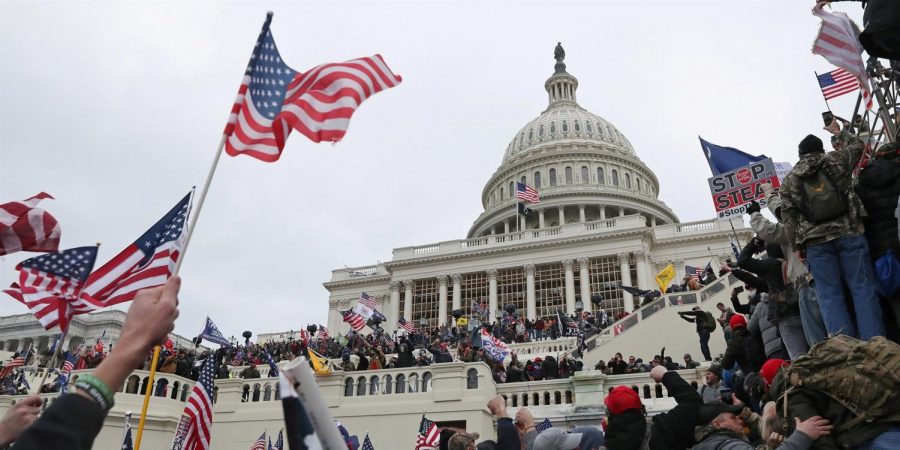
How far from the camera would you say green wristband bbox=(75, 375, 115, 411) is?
2205 mm

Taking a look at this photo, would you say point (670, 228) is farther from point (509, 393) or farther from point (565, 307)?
point (509, 393)

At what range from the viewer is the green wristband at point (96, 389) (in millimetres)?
2205

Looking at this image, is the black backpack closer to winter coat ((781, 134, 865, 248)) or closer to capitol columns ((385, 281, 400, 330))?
winter coat ((781, 134, 865, 248))

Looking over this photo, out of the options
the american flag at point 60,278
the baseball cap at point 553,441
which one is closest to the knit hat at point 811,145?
the baseball cap at point 553,441

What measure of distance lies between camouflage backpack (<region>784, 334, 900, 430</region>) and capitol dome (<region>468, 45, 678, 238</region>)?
64.3 metres

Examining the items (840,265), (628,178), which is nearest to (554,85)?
(628,178)

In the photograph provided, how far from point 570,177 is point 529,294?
3007 centimetres

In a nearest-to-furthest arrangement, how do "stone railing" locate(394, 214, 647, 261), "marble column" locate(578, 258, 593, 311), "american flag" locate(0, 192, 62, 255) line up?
1. "american flag" locate(0, 192, 62, 255)
2. "marble column" locate(578, 258, 593, 311)
3. "stone railing" locate(394, 214, 647, 261)

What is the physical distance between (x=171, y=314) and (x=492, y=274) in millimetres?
54466

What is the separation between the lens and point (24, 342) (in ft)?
266

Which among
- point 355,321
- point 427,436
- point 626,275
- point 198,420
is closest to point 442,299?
point 626,275

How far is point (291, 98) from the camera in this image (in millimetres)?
6234

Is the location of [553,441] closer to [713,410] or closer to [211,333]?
[713,410]

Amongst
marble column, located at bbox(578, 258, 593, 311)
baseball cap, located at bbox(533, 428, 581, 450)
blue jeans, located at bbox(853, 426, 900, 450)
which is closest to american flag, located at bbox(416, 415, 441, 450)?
baseball cap, located at bbox(533, 428, 581, 450)
